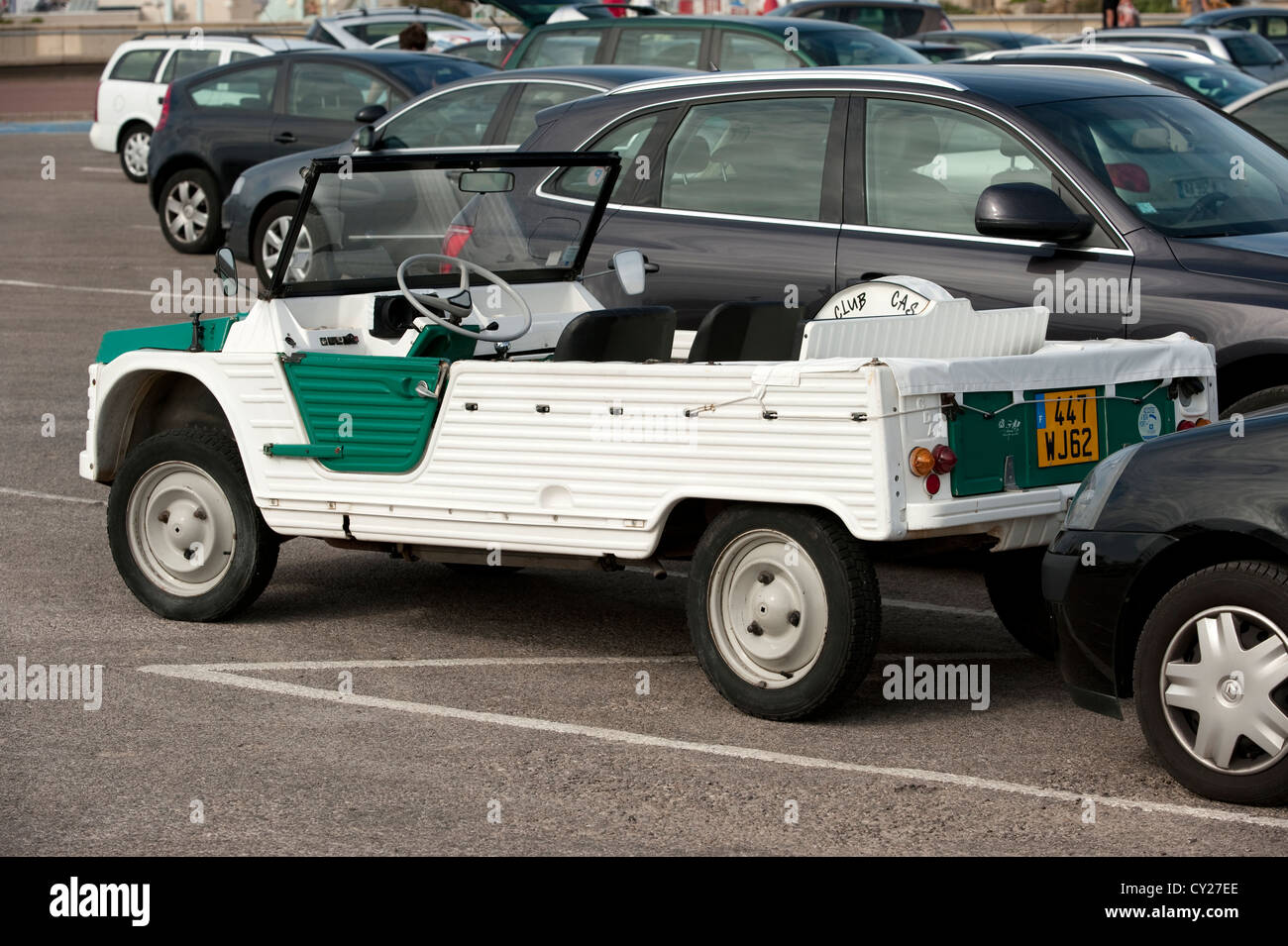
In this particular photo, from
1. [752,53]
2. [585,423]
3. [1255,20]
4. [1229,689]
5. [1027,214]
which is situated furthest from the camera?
[1255,20]

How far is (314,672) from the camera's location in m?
6.62

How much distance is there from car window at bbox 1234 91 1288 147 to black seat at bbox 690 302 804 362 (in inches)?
250

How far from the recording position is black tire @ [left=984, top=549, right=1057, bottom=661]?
21.8ft

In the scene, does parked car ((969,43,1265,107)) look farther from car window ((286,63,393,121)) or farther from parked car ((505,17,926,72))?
car window ((286,63,393,121))

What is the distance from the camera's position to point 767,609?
5957mm

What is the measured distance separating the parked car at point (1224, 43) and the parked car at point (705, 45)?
543 cm

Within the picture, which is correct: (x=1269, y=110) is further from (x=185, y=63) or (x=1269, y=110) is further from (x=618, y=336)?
(x=185, y=63)

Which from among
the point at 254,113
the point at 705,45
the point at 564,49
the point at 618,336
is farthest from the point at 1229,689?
the point at 254,113

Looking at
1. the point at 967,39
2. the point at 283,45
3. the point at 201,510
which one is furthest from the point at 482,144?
the point at 967,39

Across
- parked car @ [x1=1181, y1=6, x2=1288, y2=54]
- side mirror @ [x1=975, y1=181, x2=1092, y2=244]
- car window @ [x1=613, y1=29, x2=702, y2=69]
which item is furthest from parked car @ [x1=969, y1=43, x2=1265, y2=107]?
parked car @ [x1=1181, y1=6, x2=1288, y2=54]

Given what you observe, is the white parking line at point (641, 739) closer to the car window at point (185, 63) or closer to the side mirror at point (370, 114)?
the side mirror at point (370, 114)

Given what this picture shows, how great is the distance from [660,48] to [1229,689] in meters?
11.3

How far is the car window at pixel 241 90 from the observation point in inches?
687

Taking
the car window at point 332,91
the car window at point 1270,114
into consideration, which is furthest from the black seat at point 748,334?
the car window at point 332,91
